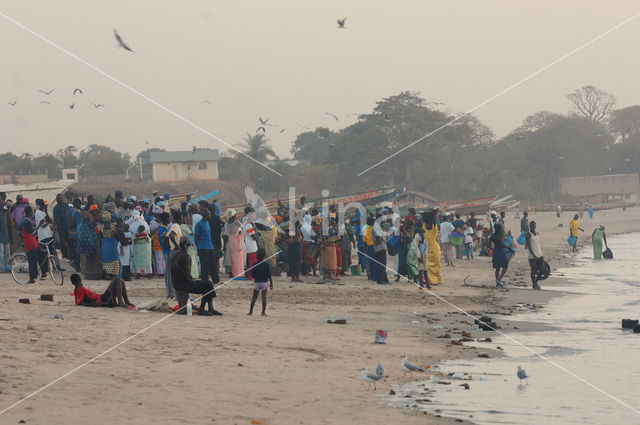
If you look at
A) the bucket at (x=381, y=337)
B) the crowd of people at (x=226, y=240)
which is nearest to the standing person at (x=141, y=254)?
the crowd of people at (x=226, y=240)

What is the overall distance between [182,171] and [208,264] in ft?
198

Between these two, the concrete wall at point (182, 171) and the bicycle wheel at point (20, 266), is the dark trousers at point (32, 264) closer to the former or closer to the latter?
the bicycle wheel at point (20, 266)

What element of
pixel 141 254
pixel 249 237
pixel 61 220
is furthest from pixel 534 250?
pixel 61 220

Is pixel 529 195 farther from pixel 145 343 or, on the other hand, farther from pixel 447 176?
pixel 145 343

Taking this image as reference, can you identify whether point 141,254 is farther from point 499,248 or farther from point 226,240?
point 499,248

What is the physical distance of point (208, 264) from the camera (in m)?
14.6

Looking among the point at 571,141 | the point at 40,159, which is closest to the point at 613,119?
the point at 571,141

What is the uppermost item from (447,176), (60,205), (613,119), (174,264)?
(613,119)

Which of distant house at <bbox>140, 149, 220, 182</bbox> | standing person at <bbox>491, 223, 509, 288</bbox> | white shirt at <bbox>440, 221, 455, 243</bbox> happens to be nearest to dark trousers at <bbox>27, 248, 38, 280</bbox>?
standing person at <bbox>491, 223, 509, 288</bbox>

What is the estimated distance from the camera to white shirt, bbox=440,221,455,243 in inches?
874

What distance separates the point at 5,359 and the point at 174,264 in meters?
3.88

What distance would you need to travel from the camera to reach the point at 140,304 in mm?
12109

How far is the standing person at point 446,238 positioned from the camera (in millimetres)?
22156

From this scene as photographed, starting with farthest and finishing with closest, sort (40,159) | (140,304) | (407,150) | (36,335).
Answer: (40,159) → (407,150) → (140,304) → (36,335)
